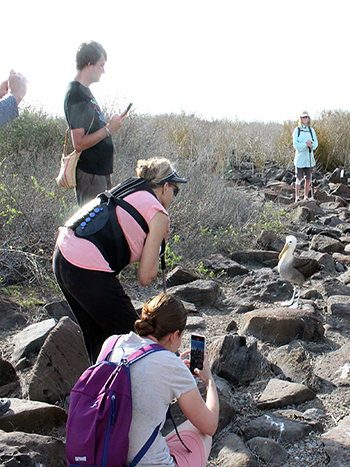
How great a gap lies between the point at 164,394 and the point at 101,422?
0.91ft

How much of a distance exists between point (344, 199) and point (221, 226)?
20.5 ft

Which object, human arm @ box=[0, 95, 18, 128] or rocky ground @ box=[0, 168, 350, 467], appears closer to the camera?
human arm @ box=[0, 95, 18, 128]

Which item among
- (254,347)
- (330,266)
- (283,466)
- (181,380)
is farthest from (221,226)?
(181,380)

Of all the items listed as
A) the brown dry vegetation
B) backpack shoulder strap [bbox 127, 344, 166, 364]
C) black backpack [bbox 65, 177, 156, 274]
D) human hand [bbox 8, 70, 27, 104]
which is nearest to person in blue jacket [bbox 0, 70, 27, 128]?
human hand [bbox 8, 70, 27, 104]

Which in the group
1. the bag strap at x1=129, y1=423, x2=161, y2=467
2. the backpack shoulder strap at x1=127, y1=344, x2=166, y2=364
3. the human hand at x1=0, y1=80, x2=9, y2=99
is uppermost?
the human hand at x1=0, y1=80, x2=9, y2=99

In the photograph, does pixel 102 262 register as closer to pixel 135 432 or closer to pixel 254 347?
pixel 135 432

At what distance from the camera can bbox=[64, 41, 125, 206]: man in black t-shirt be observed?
3.69 meters

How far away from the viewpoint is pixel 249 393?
335 centimetres

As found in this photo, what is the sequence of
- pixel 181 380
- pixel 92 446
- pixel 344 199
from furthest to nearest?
1. pixel 344 199
2. pixel 181 380
3. pixel 92 446

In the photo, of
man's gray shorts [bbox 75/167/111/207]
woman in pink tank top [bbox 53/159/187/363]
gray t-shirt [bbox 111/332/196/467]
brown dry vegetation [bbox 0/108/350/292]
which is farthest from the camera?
brown dry vegetation [bbox 0/108/350/292]

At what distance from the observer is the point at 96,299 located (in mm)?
2514

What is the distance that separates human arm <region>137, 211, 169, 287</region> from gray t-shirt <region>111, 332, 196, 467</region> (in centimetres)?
63

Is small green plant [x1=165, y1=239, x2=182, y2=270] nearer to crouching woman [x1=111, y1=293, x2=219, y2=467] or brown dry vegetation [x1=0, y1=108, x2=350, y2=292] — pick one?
brown dry vegetation [x1=0, y1=108, x2=350, y2=292]

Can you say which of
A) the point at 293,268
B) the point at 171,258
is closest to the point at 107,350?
the point at 293,268
